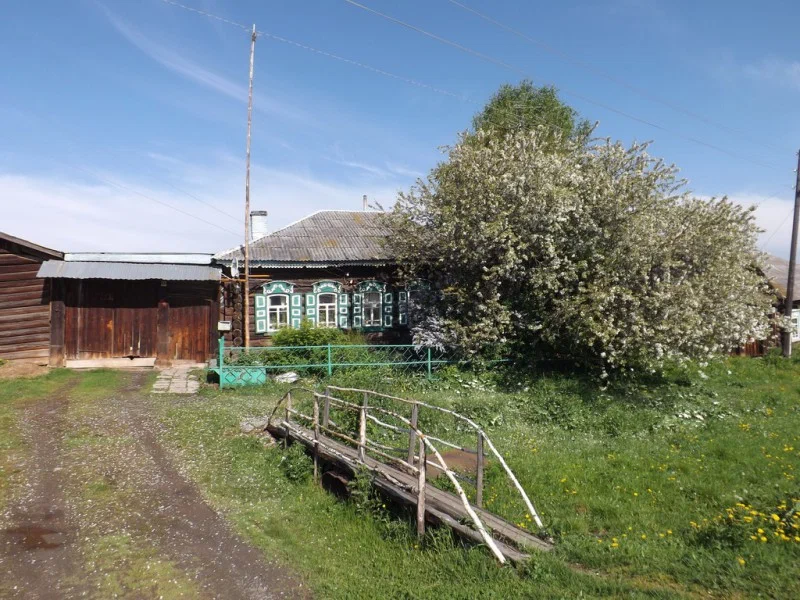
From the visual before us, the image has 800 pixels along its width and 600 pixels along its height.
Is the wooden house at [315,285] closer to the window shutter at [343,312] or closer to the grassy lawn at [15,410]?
the window shutter at [343,312]

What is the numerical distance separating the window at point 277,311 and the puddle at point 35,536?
11.6 m

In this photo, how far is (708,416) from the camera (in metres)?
12.9

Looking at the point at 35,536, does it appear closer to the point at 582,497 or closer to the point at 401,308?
the point at 582,497

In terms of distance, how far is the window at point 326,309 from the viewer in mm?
19438

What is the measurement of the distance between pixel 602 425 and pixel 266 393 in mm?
7692

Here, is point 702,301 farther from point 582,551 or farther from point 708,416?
point 582,551

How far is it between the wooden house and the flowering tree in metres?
3.34

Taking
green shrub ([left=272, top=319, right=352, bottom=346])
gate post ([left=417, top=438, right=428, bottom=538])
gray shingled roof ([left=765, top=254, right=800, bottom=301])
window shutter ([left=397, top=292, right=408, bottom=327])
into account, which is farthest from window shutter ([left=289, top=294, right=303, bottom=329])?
gray shingled roof ([left=765, top=254, right=800, bottom=301])

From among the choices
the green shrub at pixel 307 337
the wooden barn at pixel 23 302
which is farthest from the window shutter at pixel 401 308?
the wooden barn at pixel 23 302

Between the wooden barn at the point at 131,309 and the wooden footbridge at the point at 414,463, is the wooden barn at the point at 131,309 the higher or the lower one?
the higher one

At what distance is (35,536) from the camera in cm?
727

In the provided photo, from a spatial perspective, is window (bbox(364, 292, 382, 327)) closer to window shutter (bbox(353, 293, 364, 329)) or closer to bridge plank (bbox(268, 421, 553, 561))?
window shutter (bbox(353, 293, 364, 329))

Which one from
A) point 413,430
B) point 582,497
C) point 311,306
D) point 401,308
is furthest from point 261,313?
point 582,497

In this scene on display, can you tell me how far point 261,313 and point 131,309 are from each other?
149 inches
